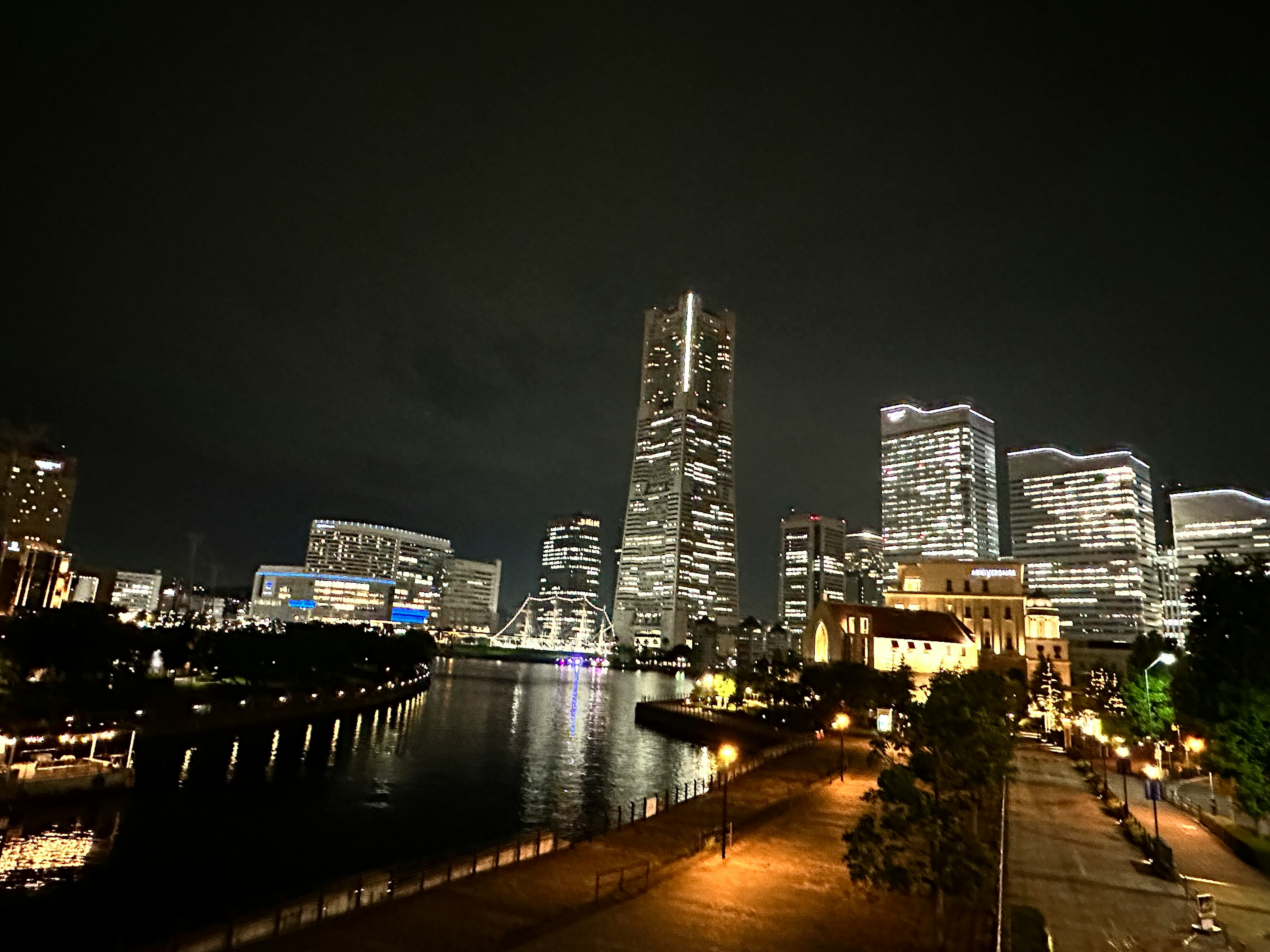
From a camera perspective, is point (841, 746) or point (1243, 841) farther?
point (841, 746)

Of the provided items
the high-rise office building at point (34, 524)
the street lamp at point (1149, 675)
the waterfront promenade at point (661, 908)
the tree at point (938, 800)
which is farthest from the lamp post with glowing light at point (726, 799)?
the high-rise office building at point (34, 524)

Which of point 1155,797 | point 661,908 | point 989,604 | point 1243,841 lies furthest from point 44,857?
point 989,604

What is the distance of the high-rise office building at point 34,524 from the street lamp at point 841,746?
103 metres

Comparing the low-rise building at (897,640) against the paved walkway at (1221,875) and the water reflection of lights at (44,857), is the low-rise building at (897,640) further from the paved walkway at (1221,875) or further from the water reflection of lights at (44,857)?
the water reflection of lights at (44,857)

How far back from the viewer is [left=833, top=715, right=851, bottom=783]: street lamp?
4272 cm

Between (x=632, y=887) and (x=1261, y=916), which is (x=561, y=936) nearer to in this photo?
(x=632, y=887)

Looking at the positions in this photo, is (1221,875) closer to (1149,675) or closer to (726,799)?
(726,799)

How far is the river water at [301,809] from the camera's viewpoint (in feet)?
91.0

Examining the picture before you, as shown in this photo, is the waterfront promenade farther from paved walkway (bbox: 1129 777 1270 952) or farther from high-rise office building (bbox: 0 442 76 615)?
high-rise office building (bbox: 0 442 76 615)

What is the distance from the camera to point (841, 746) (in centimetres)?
4612

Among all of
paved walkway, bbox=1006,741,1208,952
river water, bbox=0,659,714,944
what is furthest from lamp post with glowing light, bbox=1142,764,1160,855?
river water, bbox=0,659,714,944

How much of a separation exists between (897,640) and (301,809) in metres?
65.5

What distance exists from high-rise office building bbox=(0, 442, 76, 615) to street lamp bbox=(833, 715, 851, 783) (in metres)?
103

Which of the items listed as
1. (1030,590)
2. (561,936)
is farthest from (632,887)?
(1030,590)
